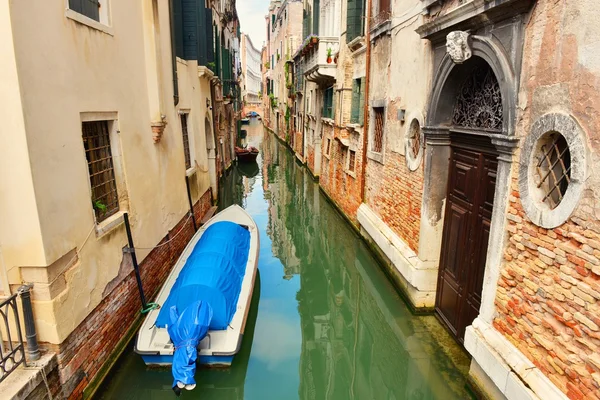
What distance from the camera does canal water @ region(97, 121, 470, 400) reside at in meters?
4.52

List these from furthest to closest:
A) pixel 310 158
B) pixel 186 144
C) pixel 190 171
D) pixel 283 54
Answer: pixel 283 54 < pixel 310 158 < pixel 186 144 < pixel 190 171

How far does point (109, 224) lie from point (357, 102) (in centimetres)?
673

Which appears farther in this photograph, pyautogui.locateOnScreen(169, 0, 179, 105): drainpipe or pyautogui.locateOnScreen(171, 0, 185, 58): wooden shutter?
pyautogui.locateOnScreen(171, 0, 185, 58): wooden shutter

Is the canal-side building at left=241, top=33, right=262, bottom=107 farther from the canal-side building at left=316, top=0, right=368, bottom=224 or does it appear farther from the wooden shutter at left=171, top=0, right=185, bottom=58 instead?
the wooden shutter at left=171, top=0, right=185, bottom=58

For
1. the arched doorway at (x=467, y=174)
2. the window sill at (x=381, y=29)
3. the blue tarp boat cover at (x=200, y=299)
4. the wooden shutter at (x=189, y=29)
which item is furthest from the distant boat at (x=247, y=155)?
the arched doorway at (x=467, y=174)

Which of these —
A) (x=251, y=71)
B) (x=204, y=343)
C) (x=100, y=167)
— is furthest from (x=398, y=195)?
(x=251, y=71)

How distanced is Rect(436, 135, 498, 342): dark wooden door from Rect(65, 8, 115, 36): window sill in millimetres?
4275

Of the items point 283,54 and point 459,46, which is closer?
point 459,46

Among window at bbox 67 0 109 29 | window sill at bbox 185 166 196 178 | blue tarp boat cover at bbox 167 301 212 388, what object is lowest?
blue tarp boat cover at bbox 167 301 212 388

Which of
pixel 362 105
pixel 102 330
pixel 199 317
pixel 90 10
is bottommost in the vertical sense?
pixel 102 330

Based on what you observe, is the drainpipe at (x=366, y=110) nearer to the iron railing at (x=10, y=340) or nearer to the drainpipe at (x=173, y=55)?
the drainpipe at (x=173, y=55)

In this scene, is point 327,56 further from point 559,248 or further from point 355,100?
point 559,248

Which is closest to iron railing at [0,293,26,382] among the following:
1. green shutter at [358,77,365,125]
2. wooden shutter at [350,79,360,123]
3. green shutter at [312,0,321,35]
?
green shutter at [358,77,365,125]

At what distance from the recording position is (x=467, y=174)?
16.0 feet
